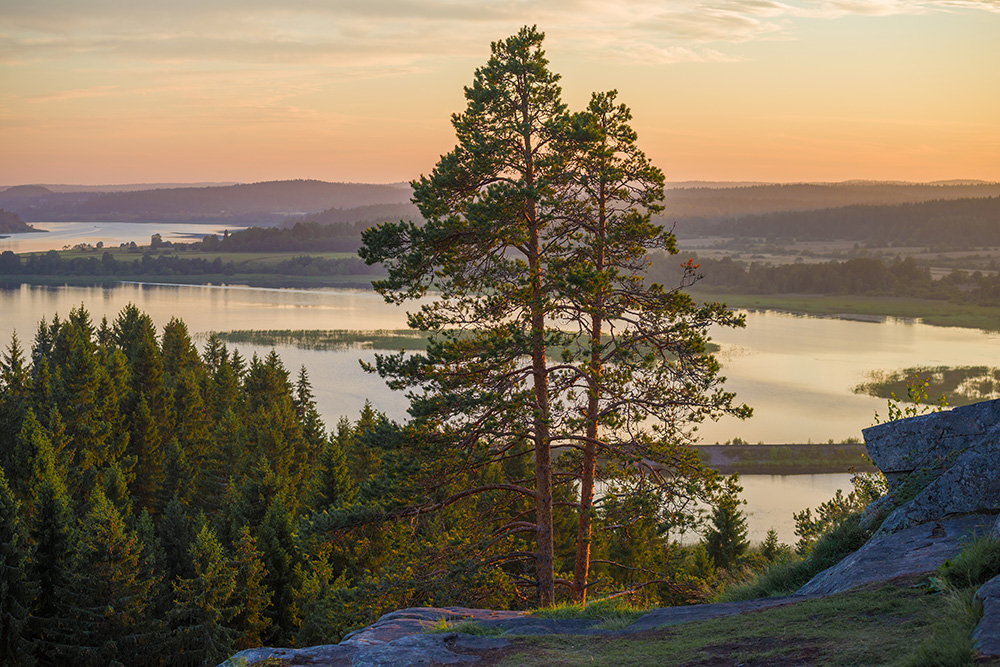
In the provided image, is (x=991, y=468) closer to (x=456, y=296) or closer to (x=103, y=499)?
(x=456, y=296)

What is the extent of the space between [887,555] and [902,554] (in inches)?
6.1

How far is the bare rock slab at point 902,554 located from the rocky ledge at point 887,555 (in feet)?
0.03

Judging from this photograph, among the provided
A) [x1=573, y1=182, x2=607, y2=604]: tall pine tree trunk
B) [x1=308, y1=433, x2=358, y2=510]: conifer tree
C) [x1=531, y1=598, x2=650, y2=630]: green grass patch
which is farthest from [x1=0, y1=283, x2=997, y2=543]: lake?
[x1=531, y1=598, x2=650, y2=630]: green grass patch

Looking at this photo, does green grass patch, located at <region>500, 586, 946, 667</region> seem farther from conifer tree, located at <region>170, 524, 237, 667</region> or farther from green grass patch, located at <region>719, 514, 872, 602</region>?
conifer tree, located at <region>170, 524, 237, 667</region>

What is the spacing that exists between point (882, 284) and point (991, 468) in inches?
5690

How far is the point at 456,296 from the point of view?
1681cm

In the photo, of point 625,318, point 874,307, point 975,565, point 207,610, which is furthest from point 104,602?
point 874,307

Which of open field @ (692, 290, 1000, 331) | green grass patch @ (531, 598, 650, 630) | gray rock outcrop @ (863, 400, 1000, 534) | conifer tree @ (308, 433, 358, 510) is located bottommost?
conifer tree @ (308, 433, 358, 510)

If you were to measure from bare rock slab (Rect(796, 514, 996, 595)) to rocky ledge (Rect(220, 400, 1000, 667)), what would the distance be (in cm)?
1

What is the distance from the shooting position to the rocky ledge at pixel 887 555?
8.26 metres

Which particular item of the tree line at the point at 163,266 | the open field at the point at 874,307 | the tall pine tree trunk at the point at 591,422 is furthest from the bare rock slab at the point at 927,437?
the tree line at the point at 163,266

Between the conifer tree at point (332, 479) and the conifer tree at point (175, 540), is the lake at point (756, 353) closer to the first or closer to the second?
the conifer tree at point (332, 479)

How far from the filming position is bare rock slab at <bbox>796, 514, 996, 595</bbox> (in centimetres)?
858

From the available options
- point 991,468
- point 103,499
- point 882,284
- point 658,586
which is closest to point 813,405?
point 658,586
